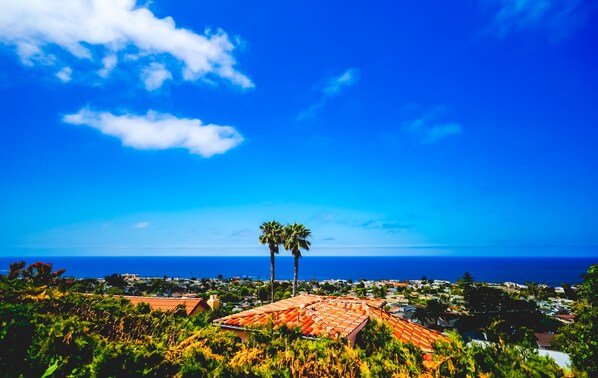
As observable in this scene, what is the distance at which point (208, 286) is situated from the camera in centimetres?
7619

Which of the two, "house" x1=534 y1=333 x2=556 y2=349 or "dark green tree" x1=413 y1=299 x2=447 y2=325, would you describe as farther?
"dark green tree" x1=413 y1=299 x2=447 y2=325

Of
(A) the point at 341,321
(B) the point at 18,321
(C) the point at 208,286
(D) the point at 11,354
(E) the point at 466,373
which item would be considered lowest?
(C) the point at 208,286

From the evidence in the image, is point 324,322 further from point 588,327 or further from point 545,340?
point 545,340

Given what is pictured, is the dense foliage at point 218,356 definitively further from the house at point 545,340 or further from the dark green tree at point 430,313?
the dark green tree at point 430,313

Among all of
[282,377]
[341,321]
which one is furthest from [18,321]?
[341,321]

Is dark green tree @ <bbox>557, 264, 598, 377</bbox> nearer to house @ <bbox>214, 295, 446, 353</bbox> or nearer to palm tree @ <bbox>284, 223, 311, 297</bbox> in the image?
house @ <bbox>214, 295, 446, 353</bbox>

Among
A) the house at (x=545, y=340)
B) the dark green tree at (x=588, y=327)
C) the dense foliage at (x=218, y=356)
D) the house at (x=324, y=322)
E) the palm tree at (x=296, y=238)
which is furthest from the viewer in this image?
the palm tree at (x=296, y=238)

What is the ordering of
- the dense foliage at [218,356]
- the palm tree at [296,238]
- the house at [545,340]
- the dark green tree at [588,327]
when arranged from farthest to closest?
the palm tree at [296,238] < the house at [545,340] < the dark green tree at [588,327] < the dense foliage at [218,356]

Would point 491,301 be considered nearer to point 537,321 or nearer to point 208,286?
point 537,321

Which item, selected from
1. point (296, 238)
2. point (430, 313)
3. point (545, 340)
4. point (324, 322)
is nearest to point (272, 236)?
point (296, 238)

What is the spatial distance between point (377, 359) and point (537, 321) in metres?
44.5

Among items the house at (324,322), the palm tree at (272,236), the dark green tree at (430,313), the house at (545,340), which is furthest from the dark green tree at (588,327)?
the palm tree at (272,236)

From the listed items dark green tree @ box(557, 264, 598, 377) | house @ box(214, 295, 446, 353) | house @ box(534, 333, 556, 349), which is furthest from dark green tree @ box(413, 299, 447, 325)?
house @ box(214, 295, 446, 353)

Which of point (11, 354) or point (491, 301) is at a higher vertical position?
point (11, 354)
